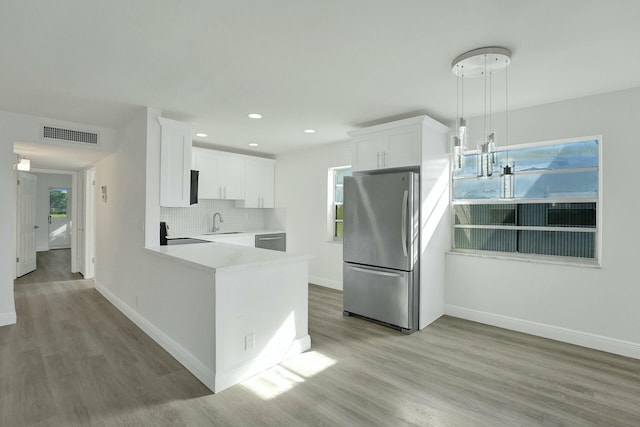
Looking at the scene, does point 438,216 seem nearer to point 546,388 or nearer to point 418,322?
point 418,322

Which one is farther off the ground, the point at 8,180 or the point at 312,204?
the point at 8,180

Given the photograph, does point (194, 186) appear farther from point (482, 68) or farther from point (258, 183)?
point (482, 68)

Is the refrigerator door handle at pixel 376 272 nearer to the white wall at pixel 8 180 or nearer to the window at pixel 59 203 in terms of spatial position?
the white wall at pixel 8 180


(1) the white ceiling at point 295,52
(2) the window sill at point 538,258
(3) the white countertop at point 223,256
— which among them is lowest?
(2) the window sill at point 538,258

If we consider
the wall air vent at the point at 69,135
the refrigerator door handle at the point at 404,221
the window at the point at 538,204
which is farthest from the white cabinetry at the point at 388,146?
the wall air vent at the point at 69,135

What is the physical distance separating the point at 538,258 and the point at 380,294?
176 centimetres

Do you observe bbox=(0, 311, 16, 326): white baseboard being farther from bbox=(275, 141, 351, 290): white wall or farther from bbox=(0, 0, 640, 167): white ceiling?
bbox=(275, 141, 351, 290): white wall

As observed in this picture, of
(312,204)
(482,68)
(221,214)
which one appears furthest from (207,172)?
(482,68)

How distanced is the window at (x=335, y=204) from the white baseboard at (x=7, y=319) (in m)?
4.17

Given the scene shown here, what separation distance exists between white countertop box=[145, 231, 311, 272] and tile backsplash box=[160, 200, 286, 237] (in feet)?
6.81

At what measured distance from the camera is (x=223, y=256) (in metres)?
2.88

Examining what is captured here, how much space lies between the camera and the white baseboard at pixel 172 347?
8.15 ft

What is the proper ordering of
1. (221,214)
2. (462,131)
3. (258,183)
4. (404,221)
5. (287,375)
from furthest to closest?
1. (258,183)
2. (221,214)
3. (404,221)
4. (287,375)
5. (462,131)

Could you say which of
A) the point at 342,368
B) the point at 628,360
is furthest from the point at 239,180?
the point at 628,360
